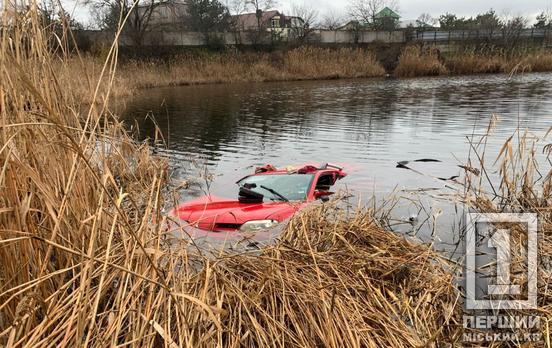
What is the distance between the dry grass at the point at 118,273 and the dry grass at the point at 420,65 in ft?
89.3

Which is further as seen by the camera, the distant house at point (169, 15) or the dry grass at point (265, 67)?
the distant house at point (169, 15)

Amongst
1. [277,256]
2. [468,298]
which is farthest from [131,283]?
[468,298]

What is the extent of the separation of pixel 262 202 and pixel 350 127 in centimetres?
743

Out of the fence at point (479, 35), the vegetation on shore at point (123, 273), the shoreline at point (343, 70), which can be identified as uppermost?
the fence at point (479, 35)

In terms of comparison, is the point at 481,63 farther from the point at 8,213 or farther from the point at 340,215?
the point at 8,213

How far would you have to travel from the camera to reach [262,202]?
5.00 m

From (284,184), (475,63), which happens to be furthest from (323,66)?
(284,184)

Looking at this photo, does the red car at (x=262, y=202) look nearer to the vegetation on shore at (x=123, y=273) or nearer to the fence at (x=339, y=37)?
the vegetation on shore at (x=123, y=273)

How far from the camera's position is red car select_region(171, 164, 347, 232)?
14.1ft

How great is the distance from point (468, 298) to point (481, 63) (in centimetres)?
2857

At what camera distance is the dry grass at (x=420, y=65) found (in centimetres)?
2772

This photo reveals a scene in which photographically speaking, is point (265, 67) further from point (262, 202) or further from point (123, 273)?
point (123, 273)

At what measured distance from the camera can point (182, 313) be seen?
5.75ft

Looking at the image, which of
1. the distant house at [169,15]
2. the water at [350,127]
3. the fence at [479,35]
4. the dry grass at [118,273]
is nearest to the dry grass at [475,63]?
the water at [350,127]
